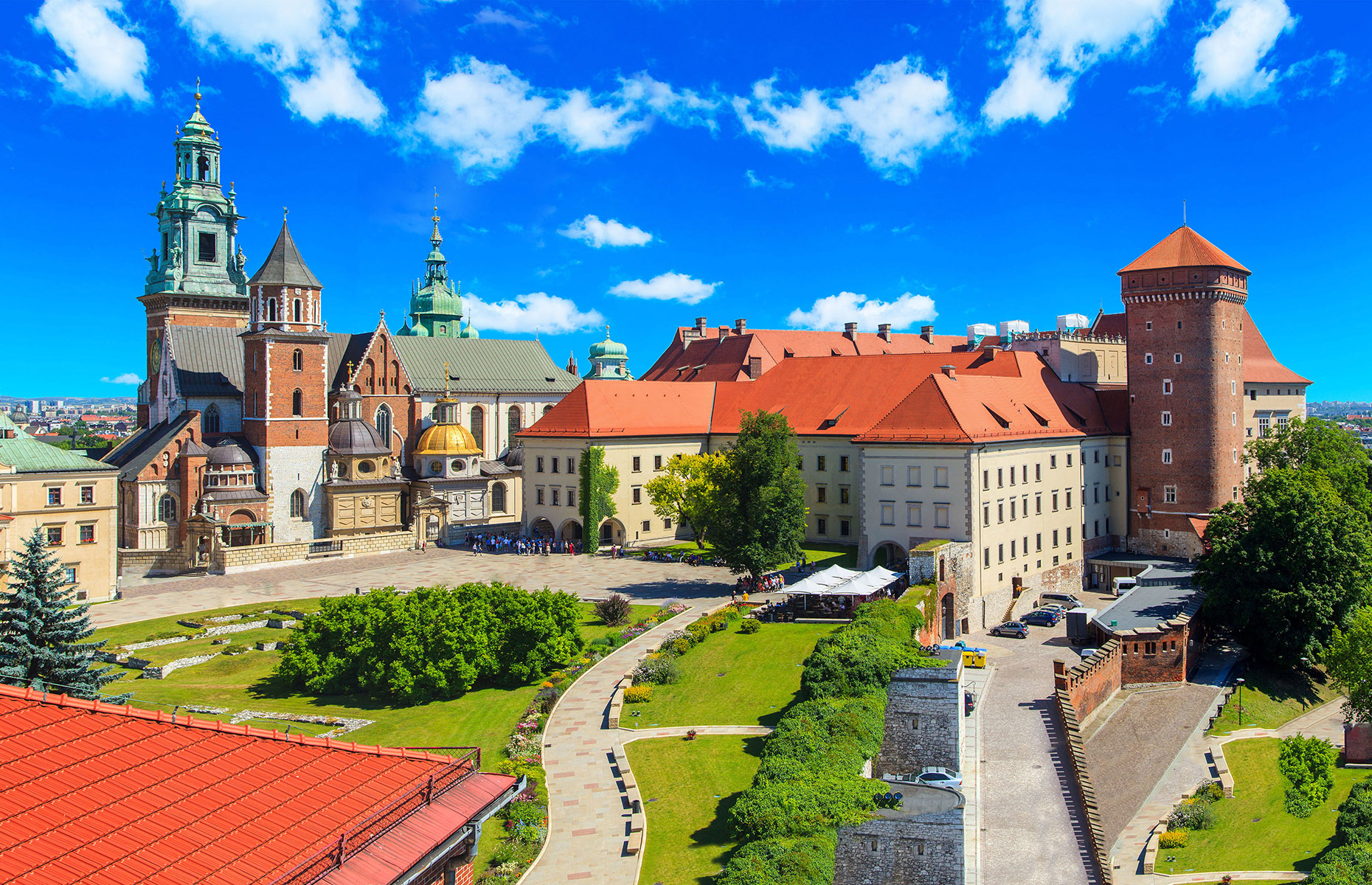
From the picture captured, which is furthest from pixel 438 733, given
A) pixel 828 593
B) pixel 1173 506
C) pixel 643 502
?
pixel 1173 506

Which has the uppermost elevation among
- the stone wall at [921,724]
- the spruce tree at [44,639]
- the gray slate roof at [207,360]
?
the gray slate roof at [207,360]

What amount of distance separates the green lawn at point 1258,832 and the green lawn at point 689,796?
13.6 meters

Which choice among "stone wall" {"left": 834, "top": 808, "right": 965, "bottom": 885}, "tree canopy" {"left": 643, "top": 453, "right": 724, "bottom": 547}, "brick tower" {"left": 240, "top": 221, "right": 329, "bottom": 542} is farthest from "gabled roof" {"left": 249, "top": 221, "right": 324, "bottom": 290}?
"stone wall" {"left": 834, "top": 808, "right": 965, "bottom": 885}

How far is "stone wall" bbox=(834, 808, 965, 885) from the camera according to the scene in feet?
85.0

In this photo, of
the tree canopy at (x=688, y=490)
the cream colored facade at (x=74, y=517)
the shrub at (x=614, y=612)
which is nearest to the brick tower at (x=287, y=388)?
the cream colored facade at (x=74, y=517)

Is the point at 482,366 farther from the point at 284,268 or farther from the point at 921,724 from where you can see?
the point at 921,724

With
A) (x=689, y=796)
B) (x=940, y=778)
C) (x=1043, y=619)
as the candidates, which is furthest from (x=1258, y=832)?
(x=1043, y=619)

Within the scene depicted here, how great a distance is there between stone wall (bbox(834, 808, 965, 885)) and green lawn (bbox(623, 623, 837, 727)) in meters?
10.1

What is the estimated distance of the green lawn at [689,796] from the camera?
2653 cm

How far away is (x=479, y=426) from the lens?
93125 mm

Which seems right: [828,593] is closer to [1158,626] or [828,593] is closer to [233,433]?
[1158,626]

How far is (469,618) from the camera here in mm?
41406

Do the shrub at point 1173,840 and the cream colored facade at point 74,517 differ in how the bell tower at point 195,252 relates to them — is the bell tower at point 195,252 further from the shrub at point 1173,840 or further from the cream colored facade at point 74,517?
the shrub at point 1173,840

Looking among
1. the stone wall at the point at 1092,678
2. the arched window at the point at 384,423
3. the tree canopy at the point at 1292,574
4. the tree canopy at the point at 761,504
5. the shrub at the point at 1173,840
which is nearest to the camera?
the shrub at the point at 1173,840
